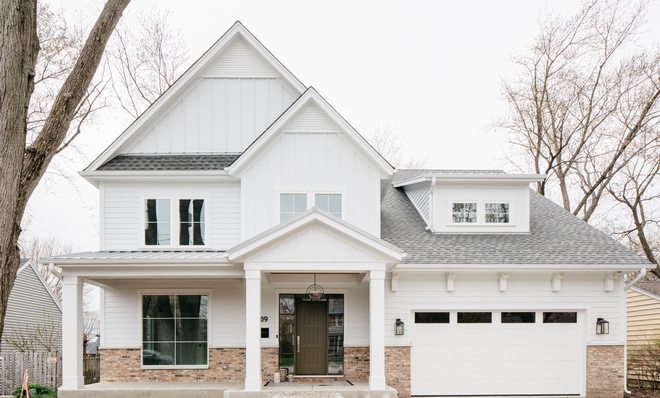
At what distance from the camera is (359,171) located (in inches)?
510

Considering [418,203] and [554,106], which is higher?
[554,106]

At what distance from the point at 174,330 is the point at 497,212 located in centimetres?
863

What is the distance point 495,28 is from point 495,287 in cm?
1213

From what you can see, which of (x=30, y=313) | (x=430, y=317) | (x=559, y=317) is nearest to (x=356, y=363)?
(x=430, y=317)

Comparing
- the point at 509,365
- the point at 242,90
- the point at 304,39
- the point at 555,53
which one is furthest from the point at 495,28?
the point at 509,365

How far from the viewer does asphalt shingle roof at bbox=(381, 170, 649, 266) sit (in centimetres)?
1255

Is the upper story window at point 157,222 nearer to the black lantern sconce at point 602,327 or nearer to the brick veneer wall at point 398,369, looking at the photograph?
the brick veneer wall at point 398,369

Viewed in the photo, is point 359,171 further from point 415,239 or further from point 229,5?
point 229,5

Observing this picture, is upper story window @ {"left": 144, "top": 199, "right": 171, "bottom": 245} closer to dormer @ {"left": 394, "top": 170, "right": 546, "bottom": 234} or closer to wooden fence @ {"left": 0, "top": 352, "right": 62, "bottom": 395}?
wooden fence @ {"left": 0, "top": 352, "right": 62, "bottom": 395}

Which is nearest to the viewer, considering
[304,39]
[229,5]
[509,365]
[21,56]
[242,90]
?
[21,56]

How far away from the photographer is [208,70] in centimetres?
1404

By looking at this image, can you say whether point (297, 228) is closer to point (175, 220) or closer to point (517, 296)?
point (175, 220)

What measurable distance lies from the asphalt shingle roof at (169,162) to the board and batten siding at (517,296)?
16.6 ft

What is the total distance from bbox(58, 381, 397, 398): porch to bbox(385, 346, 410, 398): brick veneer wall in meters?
0.67
